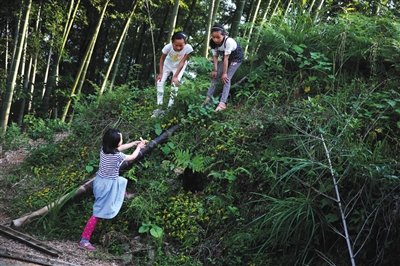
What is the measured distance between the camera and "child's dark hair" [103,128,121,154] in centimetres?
414

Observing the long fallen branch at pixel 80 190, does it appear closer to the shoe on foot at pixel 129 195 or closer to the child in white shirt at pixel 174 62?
the shoe on foot at pixel 129 195

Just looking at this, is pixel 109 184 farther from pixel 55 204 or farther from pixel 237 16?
pixel 237 16

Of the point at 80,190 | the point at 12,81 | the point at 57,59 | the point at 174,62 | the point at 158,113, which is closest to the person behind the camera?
the point at 80,190

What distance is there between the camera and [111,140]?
163 inches

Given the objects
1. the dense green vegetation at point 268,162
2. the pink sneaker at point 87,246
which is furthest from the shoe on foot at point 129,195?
the pink sneaker at point 87,246

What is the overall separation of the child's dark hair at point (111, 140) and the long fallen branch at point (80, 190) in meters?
0.68

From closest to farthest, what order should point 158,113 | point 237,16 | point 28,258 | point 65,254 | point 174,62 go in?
point 28,258 < point 65,254 < point 158,113 < point 174,62 < point 237,16

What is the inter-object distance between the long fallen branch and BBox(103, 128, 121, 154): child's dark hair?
68cm

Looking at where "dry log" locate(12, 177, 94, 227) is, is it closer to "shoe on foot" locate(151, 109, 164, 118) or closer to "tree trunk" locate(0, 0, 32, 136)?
"shoe on foot" locate(151, 109, 164, 118)

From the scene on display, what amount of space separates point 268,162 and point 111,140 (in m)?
1.61

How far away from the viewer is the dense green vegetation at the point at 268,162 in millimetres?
3475

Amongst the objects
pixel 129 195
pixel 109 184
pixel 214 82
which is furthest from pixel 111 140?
pixel 214 82

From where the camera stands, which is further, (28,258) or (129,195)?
(129,195)

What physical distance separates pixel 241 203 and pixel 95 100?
333 centimetres
